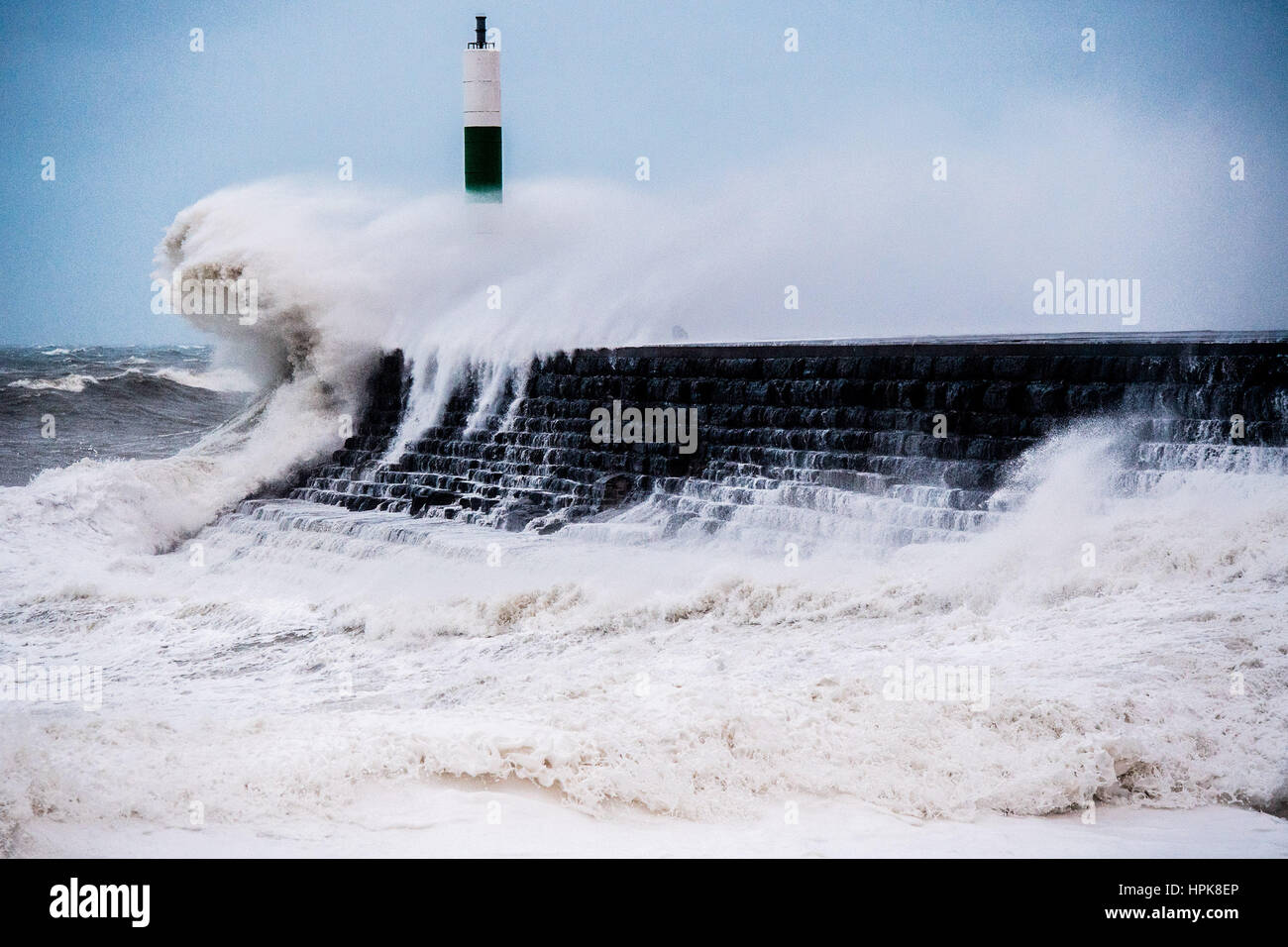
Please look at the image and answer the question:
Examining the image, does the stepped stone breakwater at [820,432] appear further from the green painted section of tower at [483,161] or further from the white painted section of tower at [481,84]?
the white painted section of tower at [481,84]

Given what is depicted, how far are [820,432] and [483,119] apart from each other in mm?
12480

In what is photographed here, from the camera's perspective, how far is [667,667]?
855 cm

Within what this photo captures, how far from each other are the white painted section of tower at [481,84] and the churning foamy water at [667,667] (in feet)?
30.6

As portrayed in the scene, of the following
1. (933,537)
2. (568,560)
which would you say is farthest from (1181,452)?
(568,560)

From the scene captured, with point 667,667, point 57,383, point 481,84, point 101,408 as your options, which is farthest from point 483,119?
point 667,667

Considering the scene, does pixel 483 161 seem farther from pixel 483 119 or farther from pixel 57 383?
pixel 57 383

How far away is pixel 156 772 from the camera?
21.7 ft

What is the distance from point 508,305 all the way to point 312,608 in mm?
6616

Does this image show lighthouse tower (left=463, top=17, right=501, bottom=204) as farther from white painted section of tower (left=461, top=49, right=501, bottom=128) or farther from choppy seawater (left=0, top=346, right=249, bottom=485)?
choppy seawater (left=0, top=346, right=249, bottom=485)

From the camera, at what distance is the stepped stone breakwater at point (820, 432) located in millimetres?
9297

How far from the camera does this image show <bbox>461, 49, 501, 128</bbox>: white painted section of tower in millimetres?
21953

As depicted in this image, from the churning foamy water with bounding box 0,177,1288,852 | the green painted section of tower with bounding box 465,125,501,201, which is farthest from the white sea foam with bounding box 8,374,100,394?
the churning foamy water with bounding box 0,177,1288,852

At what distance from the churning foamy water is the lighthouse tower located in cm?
863

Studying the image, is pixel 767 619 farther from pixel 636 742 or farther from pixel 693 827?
pixel 693 827
